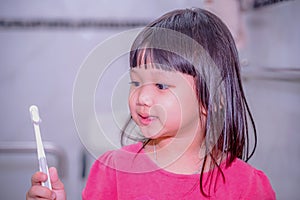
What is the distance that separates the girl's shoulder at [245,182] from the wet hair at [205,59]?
0.4 inches

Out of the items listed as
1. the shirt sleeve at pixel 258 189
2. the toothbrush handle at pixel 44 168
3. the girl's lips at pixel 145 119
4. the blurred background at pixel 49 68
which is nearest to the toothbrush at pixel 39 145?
the toothbrush handle at pixel 44 168

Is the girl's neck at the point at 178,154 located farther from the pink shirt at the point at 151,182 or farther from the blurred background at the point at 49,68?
the blurred background at the point at 49,68

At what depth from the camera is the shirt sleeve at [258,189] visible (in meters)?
0.47

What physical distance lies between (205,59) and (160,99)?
0.07 m

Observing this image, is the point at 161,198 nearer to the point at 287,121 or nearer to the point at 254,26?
the point at 287,121

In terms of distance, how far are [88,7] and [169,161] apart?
32.2 inches

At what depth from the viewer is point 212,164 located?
1.59 feet

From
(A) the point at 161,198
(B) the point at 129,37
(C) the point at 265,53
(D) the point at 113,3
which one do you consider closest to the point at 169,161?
(A) the point at 161,198

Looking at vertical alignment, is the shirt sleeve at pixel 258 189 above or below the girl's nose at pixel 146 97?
below

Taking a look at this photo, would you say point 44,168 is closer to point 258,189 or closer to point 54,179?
point 54,179

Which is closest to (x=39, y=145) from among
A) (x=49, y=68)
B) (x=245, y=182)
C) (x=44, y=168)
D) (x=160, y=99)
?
(x=44, y=168)

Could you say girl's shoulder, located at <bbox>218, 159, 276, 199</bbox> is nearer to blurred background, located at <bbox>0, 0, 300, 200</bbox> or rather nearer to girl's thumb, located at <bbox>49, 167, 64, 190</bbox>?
girl's thumb, located at <bbox>49, 167, 64, 190</bbox>

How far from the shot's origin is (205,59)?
42 centimetres

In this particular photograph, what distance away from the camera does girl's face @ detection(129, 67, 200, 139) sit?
1.34 ft
